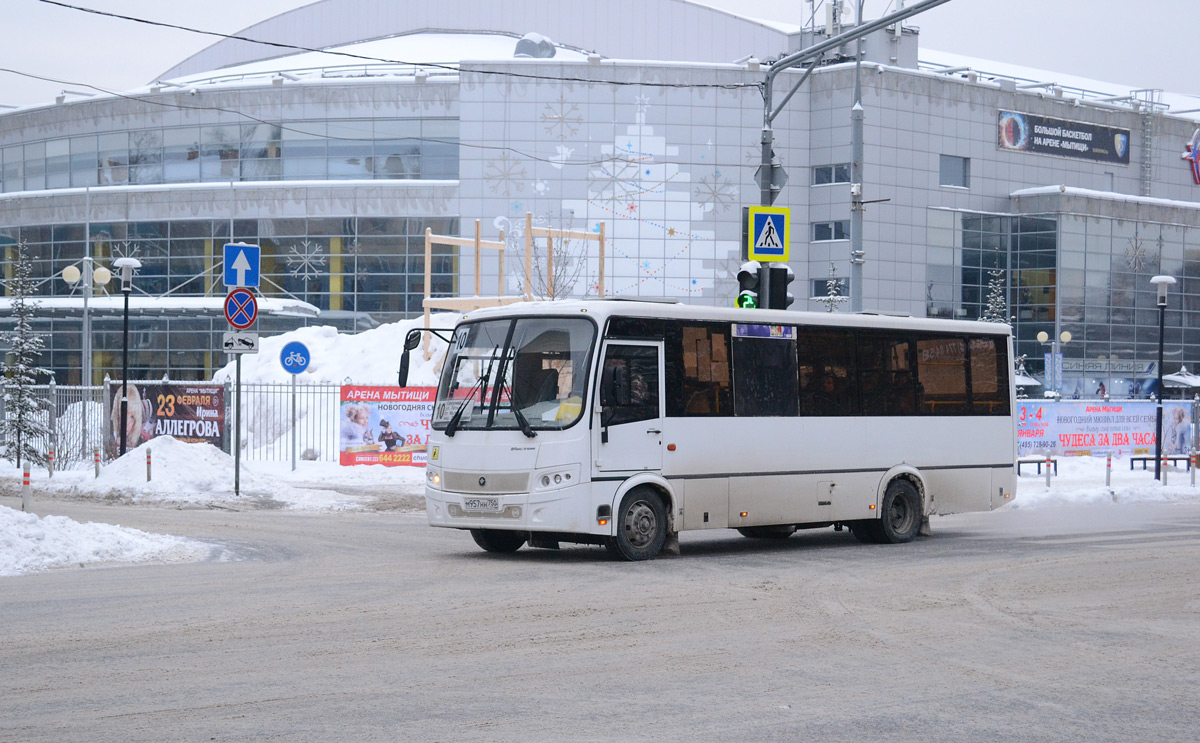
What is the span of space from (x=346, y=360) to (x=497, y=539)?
3035cm

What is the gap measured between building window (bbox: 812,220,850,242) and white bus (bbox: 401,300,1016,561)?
48.5 meters

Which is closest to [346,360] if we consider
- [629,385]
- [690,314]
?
[690,314]

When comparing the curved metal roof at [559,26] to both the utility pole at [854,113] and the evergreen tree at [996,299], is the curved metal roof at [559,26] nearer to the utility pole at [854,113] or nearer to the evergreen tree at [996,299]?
the evergreen tree at [996,299]

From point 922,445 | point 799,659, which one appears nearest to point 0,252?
point 922,445

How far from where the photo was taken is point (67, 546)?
47.9 ft

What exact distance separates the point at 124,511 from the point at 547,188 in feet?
141

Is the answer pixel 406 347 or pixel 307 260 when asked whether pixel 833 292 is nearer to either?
pixel 307 260

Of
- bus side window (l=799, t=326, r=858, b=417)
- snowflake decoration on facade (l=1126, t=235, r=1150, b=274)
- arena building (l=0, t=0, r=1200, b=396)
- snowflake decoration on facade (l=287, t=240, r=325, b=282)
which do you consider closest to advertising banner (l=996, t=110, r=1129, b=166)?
arena building (l=0, t=0, r=1200, b=396)

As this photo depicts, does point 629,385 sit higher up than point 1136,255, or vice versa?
point 1136,255

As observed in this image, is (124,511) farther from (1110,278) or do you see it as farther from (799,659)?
(1110,278)

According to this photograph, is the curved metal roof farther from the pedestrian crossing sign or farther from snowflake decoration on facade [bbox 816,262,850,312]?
the pedestrian crossing sign

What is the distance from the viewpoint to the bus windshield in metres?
14.6

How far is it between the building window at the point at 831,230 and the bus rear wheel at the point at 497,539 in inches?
2047

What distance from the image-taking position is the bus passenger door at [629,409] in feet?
48.0
